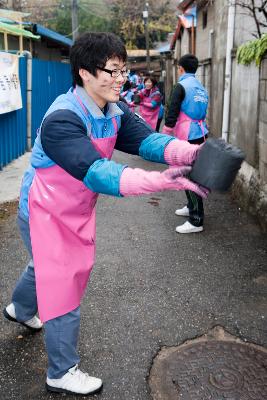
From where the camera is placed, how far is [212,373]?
8.86 ft

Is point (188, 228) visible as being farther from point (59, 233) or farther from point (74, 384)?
point (59, 233)

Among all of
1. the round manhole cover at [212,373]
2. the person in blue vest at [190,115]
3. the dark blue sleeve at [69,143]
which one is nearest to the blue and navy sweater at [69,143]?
the dark blue sleeve at [69,143]

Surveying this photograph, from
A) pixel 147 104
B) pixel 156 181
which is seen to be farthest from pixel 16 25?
pixel 156 181

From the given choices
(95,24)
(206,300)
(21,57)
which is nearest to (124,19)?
(95,24)

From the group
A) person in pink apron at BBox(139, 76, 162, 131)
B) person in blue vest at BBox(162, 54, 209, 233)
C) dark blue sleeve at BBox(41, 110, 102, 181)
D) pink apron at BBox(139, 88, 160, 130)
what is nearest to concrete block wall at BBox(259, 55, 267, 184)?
person in blue vest at BBox(162, 54, 209, 233)

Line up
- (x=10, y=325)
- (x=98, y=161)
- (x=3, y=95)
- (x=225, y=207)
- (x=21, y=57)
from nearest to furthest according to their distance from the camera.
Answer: (x=98, y=161)
(x=10, y=325)
(x=225, y=207)
(x=3, y=95)
(x=21, y=57)

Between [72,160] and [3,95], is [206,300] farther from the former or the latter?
[3,95]

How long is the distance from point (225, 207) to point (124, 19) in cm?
3786

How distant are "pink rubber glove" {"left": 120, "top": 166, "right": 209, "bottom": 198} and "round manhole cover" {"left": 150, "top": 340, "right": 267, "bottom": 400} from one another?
1.43 meters

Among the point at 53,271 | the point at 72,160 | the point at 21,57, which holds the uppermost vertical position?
the point at 21,57

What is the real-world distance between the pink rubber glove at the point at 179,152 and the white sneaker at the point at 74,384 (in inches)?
52.7

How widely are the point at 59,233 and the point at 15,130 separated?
21.9ft

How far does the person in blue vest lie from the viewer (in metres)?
4.91

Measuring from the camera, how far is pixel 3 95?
7301 millimetres
